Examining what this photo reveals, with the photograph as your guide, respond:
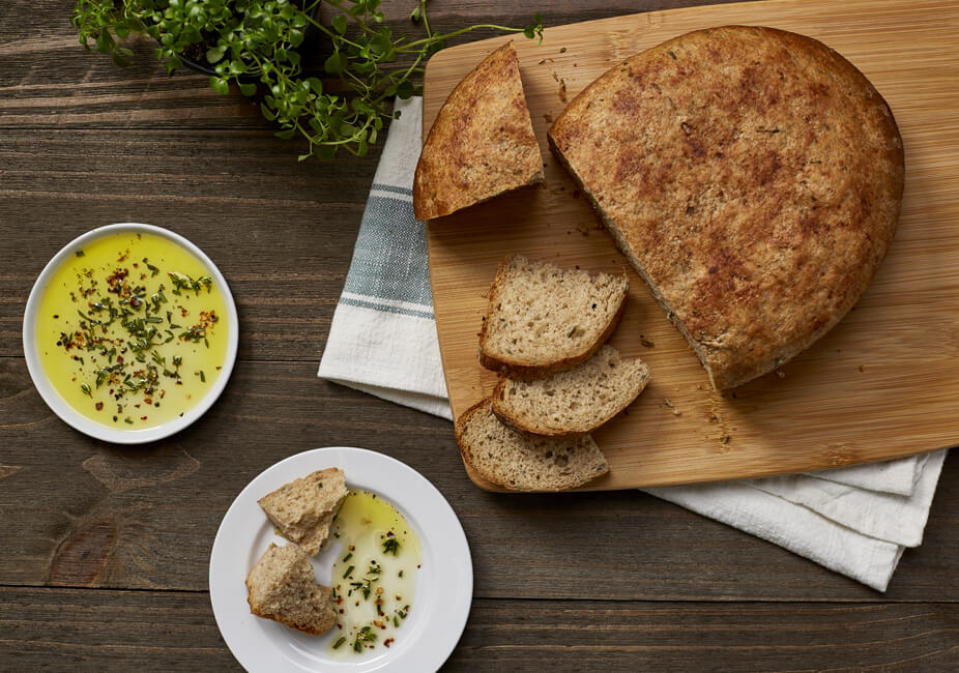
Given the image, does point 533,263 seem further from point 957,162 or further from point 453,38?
point 957,162

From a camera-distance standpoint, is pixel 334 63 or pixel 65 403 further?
pixel 65 403

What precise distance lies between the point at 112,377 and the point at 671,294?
7.73ft

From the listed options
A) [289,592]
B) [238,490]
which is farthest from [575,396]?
[238,490]

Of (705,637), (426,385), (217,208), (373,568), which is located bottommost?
(705,637)

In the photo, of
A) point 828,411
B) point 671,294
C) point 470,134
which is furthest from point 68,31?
point 828,411

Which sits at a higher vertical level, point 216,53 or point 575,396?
point 216,53

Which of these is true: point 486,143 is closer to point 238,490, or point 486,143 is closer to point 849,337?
point 849,337

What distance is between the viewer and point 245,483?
3180mm

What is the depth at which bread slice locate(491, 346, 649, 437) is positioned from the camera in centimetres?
289

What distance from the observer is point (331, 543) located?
3066 mm

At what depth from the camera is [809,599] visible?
3.09 meters

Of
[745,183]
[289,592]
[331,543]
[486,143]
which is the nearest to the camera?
[745,183]

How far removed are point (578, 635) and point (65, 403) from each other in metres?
2.43

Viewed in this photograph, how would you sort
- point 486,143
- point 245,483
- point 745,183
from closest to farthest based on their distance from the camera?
point 745,183, point 486,143, point 245,483
